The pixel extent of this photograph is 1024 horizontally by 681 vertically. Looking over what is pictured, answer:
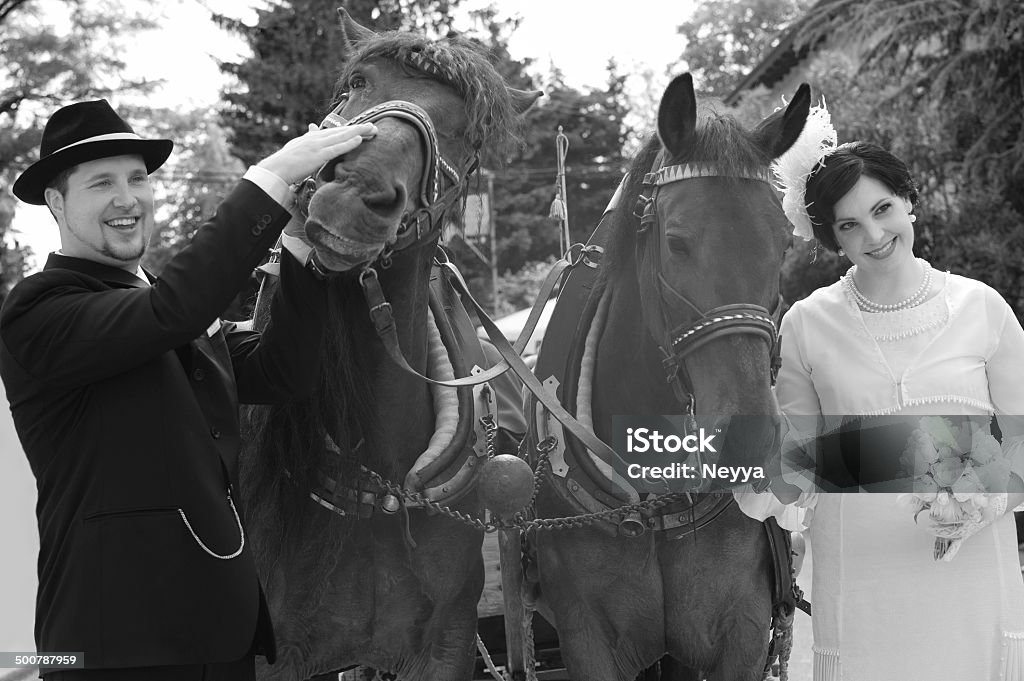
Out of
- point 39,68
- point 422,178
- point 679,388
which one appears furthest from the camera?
point 39,68

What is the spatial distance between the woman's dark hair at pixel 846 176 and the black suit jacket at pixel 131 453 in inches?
55.2

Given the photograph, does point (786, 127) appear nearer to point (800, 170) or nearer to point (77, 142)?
point (800, 170)

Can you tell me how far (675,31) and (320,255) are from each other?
44.4 m

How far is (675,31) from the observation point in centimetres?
4369

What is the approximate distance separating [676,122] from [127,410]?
4.96 ft

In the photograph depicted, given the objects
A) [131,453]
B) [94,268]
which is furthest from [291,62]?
[131,453]

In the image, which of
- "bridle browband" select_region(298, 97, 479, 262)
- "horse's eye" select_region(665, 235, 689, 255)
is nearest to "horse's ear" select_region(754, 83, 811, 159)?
"horse's eye" select_region(665, 235, 689, 255)

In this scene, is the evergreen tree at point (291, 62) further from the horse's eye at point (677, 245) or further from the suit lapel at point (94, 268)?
the suit lapel at point (94, 268)

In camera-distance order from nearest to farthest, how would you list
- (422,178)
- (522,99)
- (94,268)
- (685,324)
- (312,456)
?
(94,268) < (422,178) < (685,324) < (312,456) < (522,99)

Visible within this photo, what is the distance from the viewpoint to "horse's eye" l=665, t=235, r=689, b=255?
8.05 feet

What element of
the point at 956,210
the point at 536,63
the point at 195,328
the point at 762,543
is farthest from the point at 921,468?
the point at 536,63

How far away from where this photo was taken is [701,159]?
98.8 inches

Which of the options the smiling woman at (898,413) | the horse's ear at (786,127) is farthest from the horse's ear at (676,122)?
the smiling woman at (898,413)

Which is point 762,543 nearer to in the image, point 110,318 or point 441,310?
point 441,310
